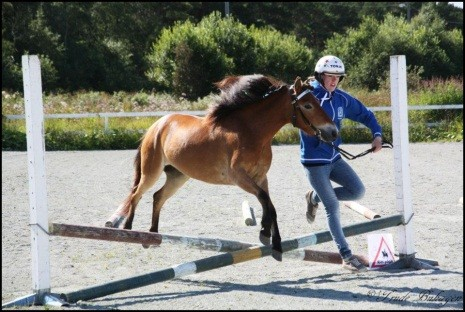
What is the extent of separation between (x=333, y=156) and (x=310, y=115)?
465mm

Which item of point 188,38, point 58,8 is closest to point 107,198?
point 188,38

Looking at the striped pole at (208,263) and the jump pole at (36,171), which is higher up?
the jump pole at (36,171)

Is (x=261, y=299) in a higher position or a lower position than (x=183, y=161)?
lower

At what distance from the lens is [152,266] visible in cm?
686

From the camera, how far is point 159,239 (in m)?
5.97

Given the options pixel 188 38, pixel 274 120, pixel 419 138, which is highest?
pixel 188 38

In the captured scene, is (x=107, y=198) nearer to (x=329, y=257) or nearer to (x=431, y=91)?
(x=329, y=257)

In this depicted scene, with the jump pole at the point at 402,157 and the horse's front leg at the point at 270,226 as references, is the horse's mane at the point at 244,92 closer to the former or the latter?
the horse's front leg at the point at 270,226

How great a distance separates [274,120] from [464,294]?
2198 millimetres

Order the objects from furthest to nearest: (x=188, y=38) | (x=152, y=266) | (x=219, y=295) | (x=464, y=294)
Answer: (x=188, y=38) → (x=152, y=266) → (x=219, y=295) → (x=464, y=294)

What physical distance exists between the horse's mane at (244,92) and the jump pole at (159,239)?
3.89 feet

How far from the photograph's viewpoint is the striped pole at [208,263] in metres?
5.30

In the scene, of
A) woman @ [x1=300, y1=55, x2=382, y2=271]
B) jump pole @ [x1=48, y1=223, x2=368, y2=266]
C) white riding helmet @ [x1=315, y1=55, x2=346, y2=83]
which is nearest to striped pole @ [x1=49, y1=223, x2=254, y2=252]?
jump pole @ [x1=48, y1=223, x2=368, y2=266]

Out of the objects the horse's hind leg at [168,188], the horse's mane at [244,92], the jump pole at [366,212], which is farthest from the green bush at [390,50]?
the horse's mane at [244,92]
